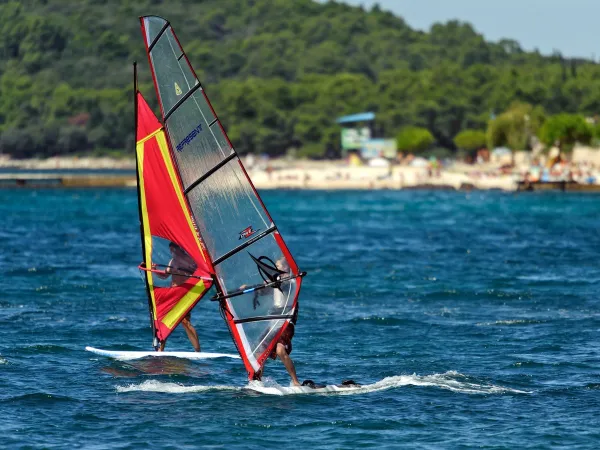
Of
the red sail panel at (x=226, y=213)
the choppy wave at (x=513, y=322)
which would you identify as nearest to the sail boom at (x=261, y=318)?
the red sail panel at (x=226, y=213)

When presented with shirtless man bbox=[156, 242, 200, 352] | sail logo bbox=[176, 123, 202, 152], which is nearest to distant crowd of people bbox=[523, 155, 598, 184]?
shirtless man bbox=[156, 242, 200, 352]

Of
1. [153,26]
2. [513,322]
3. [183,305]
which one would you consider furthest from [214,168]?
[513,322]

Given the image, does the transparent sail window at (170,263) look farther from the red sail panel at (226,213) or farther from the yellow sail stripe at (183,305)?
the red sail panel at (226,213)

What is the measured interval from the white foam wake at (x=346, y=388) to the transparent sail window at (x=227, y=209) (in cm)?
263

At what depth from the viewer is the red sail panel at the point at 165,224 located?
24.1 meters

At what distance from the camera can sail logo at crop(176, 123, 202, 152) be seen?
22.5m

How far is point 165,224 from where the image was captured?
2472 cm

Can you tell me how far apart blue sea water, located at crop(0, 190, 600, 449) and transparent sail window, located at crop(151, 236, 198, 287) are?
1.90 m

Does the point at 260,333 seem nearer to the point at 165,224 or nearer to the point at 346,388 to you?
the point at 346,388

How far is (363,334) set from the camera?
1249 inches

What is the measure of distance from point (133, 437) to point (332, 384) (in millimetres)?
5473

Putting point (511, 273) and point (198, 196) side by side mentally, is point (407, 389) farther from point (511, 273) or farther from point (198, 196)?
point (511, 273)

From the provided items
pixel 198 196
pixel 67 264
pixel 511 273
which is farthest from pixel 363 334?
pixel 67 264

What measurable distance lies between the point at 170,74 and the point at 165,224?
3.50 meters
